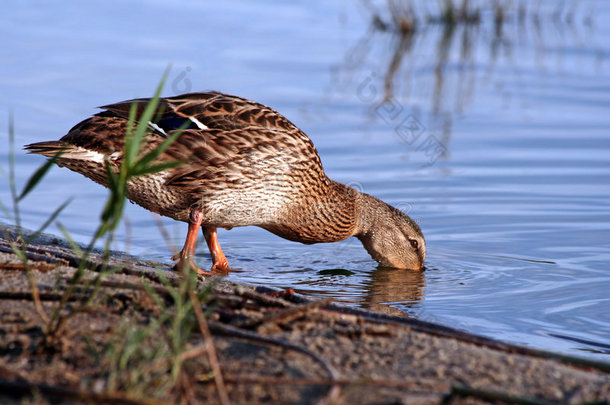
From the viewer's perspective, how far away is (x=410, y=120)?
11930 mm

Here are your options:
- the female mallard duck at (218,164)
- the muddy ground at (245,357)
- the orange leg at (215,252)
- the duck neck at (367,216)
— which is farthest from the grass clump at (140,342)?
the duck neck at (367,216)

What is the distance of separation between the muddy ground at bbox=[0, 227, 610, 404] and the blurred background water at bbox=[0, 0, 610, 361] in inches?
69.7

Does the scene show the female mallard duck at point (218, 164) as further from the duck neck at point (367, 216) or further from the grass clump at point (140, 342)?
the grass clump at point (140, 342)

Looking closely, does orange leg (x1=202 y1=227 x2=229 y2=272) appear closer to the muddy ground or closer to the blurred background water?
the blurred background water

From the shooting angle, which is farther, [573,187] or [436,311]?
[573,187]

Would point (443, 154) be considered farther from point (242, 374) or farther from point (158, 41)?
point (242, 374)

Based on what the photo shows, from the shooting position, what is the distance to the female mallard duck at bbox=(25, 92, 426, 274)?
661 cm

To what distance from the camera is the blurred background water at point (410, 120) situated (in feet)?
24.5

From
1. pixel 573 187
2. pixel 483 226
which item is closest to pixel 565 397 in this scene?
pixel 483 226

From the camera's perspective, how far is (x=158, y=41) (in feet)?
48.4

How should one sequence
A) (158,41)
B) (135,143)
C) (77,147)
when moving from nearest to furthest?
(135,143) → (77,147) → (158,41)

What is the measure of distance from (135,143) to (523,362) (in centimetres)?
188

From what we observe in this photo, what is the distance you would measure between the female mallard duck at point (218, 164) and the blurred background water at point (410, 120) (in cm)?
57

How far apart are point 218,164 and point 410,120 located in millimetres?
5581
